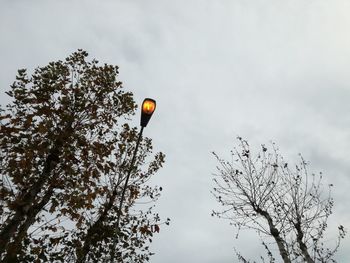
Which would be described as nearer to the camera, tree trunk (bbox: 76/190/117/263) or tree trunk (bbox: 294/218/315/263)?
tree trunk (bbox: 294/218/315/263)

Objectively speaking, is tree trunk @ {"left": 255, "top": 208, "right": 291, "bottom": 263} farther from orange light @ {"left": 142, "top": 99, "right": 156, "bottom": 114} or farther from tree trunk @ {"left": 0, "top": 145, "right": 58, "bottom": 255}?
tree trunk @ {"left": 0, "top": 145, "right": 58, "bottom": 255}

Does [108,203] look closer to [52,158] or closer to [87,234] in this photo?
[87,234]

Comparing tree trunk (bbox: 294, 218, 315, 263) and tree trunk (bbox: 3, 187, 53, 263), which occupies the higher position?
tree trunk (bbox: 294, 218, 315, 263)

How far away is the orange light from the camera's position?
8523 mm

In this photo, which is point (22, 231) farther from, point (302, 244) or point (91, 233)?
point (302, 244)

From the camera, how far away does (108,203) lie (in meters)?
12.5

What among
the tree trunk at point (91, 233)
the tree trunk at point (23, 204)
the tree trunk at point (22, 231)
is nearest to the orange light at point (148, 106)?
the tree trunk at point (23, 204)

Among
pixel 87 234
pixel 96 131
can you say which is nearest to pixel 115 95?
pixel 96 131

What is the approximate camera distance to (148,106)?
857 centimetres

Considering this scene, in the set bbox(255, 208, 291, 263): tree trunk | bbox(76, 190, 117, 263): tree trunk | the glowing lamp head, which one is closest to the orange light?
the glowing lamp head

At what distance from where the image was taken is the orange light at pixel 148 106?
8.52m

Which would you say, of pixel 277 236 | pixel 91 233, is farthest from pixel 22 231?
pixel 277 236

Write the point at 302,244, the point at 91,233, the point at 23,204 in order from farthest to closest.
Answer: the point at 91,233, the point at 302,244, the point at 23,204

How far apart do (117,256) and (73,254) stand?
1.99m
